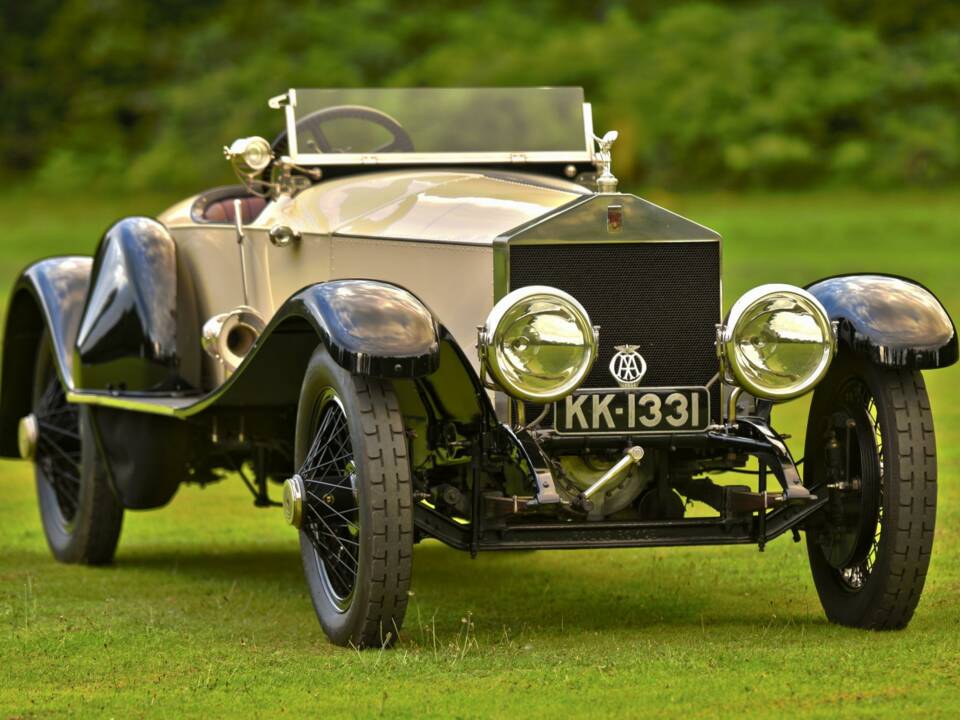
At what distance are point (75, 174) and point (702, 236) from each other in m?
28.7

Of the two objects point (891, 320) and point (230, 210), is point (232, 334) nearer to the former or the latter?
point (230, 210)

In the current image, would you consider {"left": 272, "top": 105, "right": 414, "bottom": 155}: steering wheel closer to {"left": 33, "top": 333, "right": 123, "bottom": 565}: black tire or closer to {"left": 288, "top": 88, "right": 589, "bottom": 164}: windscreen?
{"left": 288, "top": 88, "right": 589, "bottom": 164}: windscreen

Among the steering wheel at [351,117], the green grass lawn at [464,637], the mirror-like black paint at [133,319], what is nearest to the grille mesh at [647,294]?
the green grass lawn at [464,637]

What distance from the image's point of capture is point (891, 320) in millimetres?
5934

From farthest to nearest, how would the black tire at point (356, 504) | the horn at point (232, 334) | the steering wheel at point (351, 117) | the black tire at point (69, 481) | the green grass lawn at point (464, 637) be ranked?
the black tire at point (69, 481) → the steering wheel at point (351, 117) → the horn at point (232, 334) → the black tire at point (356, 504) → the green grass lawn at point (464, 637)

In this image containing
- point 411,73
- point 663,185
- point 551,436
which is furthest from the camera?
point 411,73

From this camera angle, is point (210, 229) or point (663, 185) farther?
point (663, 185)

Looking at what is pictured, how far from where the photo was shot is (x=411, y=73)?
32.1 meters

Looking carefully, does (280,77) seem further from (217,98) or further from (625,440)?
(625,440)

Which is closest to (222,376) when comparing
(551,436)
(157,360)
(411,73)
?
(157,360)

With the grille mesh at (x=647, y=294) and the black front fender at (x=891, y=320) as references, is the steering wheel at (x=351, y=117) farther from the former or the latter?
the black front fender at (x=891, y=320)

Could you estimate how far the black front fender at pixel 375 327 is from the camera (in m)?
5.55

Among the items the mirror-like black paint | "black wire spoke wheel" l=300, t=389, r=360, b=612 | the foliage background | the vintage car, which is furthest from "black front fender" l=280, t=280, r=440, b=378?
the foliage background

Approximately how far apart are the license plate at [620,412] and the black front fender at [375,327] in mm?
471
